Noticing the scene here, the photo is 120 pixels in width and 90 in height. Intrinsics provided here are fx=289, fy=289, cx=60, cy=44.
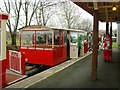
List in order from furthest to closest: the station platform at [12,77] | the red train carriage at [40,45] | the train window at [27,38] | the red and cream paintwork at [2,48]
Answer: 1. the train window at [27,38]
2. the red train carriage at [40,45]
3. the station platform at [12,77]
4. the red and cream paintwork at [2,48]

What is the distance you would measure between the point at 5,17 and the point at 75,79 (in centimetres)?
372

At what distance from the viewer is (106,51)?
1820cm

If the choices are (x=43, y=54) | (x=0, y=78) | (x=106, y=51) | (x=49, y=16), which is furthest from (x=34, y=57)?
(x=49, y=16)

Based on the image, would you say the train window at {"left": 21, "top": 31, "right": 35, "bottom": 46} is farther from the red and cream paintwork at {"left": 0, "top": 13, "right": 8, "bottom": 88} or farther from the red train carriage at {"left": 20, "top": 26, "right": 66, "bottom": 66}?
the red and cream paintwork at {"left": 0, "top": 13, "right": 8, "bottom": 88}

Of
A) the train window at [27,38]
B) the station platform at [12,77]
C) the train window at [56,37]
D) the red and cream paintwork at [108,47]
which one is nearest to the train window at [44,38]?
the train window at [27,38]

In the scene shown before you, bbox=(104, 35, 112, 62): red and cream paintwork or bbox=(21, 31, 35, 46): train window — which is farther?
bbox=(21, 31, 35, 46): train window

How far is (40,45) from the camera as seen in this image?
1838 cm

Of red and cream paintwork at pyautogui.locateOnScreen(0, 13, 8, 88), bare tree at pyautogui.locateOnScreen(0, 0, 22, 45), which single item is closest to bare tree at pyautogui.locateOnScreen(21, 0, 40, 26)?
bare tree at pyautogui.locateOnScreen(0, 0, 22, 45)

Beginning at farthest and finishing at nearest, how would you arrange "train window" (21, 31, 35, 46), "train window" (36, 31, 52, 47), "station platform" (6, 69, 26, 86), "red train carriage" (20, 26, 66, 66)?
"train window" (21, 31, 35, 46) < "train window" (36, 31, 52, 47) < "red train carriage" (20, 26, 66, 66) < "station platform" (6, 69, 26, 86)

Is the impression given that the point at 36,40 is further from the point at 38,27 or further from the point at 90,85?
the point at 90,85

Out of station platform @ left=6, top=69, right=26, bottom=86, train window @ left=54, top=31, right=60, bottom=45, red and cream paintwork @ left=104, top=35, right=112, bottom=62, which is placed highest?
train window @ left=54, top=31, right=60, bottom=45

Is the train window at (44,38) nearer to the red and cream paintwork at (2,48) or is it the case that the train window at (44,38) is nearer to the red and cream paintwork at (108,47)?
the red and cream paintwork at (108,47)

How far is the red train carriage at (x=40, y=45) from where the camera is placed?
692 inches

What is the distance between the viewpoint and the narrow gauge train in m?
17.6
